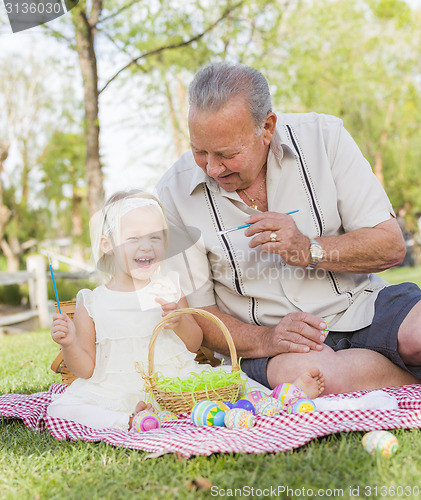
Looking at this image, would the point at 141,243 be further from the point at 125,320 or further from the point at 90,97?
the point at 90,97

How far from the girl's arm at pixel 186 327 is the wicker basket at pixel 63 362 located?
0.25m

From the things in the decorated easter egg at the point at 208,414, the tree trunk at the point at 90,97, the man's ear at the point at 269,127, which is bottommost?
the decorated easter egg at the point at 208,414

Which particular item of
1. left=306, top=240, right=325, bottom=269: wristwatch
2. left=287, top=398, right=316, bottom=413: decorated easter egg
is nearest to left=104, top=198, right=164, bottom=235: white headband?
left=306, top=240, right=325, bottom=269: wristwatch

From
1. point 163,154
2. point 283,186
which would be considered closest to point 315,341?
point 283,186

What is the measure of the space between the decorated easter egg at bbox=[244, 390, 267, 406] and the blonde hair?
2.93ft

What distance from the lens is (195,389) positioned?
8.05 ft

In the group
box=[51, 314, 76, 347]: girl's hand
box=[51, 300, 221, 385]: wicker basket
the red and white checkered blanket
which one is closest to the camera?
the red and white checkered blanket

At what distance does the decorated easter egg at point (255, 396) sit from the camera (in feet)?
8.18

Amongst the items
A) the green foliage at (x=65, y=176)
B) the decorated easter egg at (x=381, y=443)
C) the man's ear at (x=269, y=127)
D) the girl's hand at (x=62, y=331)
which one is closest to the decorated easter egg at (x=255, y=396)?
the decorated easter egg at (x=381, y=443)

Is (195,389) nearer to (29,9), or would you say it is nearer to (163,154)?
(29,9)

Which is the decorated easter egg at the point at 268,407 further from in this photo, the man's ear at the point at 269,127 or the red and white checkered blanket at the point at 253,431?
the man's ear at the point at 269,127

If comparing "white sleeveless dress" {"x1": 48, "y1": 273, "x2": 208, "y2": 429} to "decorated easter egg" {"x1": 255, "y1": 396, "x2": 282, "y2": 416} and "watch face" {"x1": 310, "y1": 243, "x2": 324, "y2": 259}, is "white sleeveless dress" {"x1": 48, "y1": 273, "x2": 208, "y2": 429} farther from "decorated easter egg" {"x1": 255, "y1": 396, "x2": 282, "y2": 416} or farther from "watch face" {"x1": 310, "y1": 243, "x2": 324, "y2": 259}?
"watch face" {"x1": 310, "y1": 243, "x2": 324, "y2": 259}

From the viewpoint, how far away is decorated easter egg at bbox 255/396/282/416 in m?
2.29

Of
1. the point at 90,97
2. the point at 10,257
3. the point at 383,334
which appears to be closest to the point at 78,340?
the point at 383,334
